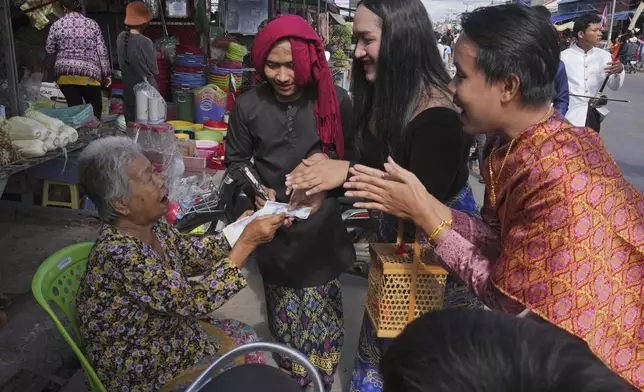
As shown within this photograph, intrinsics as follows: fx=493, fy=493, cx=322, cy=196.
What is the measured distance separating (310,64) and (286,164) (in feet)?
1.54

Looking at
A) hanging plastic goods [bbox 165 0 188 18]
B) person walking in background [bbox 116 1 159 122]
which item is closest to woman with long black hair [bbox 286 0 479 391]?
person walking in background [bbox 116 1 159 122]

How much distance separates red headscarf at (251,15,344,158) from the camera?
212cm

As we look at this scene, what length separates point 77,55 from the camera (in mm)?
5883

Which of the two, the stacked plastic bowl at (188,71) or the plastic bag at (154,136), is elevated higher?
the stacked plastic bowl at (188,71)

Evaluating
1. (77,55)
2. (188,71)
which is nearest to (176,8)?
(188,71)

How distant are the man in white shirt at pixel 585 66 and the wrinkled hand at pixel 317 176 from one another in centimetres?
430

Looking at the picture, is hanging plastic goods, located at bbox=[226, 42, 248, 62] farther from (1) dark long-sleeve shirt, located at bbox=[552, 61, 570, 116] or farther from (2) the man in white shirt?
(1) dark long-sleeve shirt, located at bbox=[552, 61, 570, 116]

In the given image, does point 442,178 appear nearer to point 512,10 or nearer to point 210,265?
point 512,10

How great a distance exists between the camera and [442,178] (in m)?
1.76

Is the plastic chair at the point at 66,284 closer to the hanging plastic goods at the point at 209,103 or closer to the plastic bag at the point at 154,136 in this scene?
the plastic bag at the point at 154,136

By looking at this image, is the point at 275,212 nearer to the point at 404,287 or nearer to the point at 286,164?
the point at 286,164

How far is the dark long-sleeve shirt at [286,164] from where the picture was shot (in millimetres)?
2283

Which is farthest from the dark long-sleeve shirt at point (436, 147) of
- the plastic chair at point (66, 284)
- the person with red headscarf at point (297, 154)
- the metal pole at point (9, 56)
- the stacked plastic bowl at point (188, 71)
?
the stacked plastic bowl at point (188, 71)

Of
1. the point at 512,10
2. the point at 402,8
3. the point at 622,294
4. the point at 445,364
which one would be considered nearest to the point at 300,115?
the point at 402,8
